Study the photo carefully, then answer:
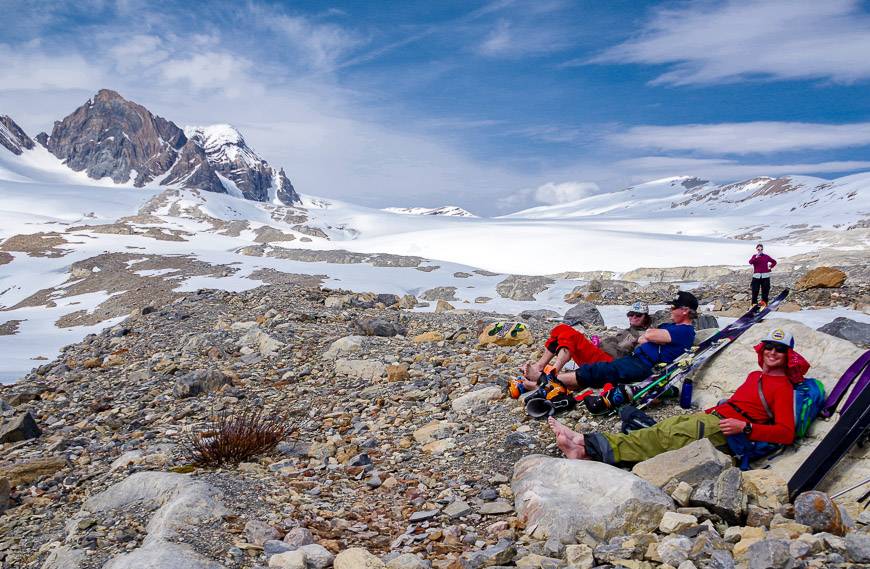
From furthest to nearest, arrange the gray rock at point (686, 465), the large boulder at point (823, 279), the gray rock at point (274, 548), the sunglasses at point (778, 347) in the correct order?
the large boulder at point (823, 279) < the sunglasses at point (778, 347) < the gray rock at point (686, 465) < the gray rock at point (274, 548)

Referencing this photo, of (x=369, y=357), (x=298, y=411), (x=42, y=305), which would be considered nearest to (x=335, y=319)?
(x=369, y=357)

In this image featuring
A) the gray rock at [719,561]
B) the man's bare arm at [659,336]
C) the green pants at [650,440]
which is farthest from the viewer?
the man's bare arm at [659,336]

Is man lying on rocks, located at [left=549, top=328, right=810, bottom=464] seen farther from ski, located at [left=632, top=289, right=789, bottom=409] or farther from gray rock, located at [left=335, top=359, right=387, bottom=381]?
gray rock, located at [left=335, top=359, right=387, bottom=381]

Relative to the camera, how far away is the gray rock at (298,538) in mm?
4195

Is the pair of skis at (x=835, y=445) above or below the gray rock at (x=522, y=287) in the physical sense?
above

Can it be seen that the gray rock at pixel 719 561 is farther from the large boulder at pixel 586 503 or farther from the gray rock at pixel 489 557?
the gray rock at pixel 489 557

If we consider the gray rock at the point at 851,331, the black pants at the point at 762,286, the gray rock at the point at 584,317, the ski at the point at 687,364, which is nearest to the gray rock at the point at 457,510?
the ski at the point at 687,364

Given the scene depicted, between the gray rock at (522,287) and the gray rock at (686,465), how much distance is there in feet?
72.3

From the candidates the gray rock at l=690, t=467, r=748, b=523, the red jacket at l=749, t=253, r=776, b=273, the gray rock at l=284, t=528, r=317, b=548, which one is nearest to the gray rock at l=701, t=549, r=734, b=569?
the gray rock at l=690, t=467, r=748, b=523

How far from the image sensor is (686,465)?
14.7ft

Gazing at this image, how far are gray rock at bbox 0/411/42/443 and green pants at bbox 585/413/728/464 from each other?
7.76 metres

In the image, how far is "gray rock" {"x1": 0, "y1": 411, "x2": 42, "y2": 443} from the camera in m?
7.97

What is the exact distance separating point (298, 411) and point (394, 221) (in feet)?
533

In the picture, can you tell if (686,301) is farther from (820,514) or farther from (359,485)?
(359,485)
